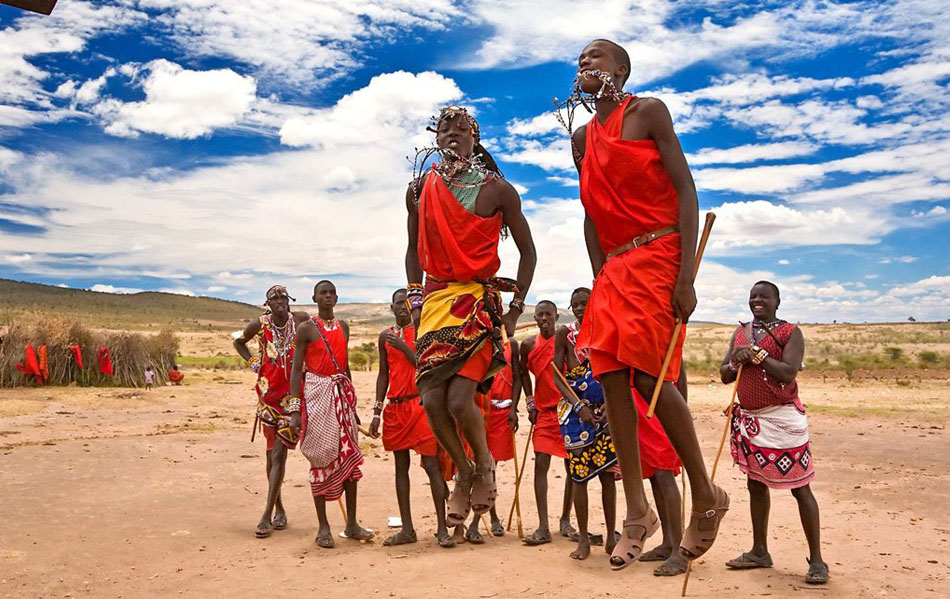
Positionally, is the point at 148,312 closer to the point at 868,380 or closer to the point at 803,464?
the point at 868,380

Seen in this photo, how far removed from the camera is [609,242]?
4.67m

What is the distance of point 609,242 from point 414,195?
198 cm

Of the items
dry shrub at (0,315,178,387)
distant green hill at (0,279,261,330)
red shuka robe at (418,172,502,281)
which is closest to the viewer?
red shuka robe at (418,172,502,281)

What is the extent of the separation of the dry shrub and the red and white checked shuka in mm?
16905

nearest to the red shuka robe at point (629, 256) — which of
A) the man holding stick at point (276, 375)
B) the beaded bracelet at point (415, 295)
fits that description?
the beaded bracelet at point (415, 295)

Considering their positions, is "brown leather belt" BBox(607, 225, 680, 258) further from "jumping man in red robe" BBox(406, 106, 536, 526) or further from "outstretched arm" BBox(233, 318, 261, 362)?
"outstretched arm" BBox(233, 318, 261, 362)

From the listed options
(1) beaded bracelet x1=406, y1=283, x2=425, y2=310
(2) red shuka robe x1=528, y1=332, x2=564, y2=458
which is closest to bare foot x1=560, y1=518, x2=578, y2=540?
(2) red shuka robe x1=528, y1=332, x2=564, y2=458

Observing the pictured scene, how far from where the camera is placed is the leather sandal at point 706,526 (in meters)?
4.51

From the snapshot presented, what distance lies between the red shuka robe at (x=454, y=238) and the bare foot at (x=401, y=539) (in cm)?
395

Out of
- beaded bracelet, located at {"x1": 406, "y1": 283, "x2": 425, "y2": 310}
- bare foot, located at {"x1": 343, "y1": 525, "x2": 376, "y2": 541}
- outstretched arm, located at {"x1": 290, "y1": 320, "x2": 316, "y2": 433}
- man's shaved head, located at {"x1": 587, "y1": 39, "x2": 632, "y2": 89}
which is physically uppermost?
man's shaved head, located at {"x1": 587, "y1": 39, "x2": 632, "y2": 89}

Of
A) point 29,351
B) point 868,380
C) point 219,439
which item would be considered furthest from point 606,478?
point 868,380

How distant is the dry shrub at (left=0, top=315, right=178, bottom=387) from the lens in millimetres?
22562

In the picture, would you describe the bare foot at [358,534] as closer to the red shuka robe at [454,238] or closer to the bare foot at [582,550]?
the bare foot at [582,550]

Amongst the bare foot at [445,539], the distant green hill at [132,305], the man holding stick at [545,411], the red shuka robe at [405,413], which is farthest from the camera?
the distant green hill at [132,305]
